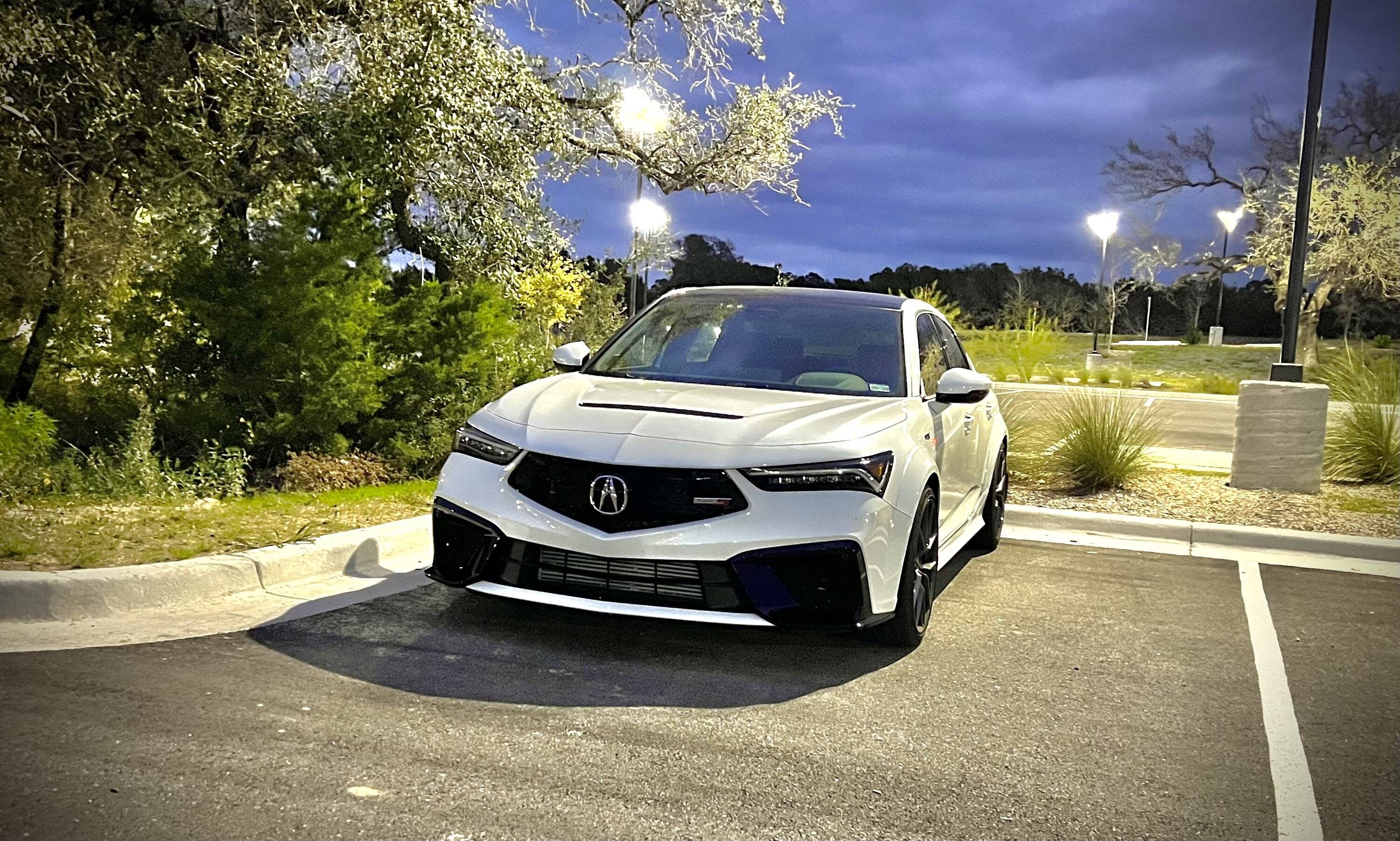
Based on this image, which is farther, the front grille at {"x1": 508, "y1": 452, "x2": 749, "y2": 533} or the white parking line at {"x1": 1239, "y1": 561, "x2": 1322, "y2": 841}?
the front grille at {"x1": 508, "y1": 452, "x2": 749, "y2": 533}

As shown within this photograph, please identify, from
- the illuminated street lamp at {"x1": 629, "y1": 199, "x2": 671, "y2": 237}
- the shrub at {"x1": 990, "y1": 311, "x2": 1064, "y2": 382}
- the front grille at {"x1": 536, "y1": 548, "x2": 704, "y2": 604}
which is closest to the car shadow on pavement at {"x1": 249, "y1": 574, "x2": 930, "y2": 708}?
the front grille at {"x1": 536, "y1": 548, "x2": 704, "y2": 604}

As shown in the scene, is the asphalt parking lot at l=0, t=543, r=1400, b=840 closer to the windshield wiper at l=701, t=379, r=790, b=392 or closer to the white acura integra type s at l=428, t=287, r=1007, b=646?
the white acura integra type s at l=428, t=287, r=1007, b=646

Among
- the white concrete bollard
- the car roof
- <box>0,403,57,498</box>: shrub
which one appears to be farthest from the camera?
the white concrete bollard

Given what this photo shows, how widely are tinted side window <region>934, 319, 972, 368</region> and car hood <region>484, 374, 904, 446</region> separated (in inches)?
65.3

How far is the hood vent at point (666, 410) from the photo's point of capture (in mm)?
4898

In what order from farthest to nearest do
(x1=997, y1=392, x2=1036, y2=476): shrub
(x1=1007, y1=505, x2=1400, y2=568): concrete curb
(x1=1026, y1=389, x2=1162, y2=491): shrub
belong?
(x1=997, y1=392, x2=1036, y2=476): shrub, (x1=1026, y1=389, x2=1162, y2=491): shrub, (x1=1007, y1=505, x2=1400, y2=568): concrete curb

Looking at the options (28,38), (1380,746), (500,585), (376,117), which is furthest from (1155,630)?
(28,38)

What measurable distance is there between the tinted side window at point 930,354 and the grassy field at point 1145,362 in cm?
1078

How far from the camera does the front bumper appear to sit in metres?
4.48

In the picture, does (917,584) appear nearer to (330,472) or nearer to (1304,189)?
(330,472)

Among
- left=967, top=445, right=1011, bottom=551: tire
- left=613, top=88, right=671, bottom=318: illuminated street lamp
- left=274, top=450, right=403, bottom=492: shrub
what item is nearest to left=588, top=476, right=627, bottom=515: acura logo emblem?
left=967, top=445, right=1011, bottom=551: tire

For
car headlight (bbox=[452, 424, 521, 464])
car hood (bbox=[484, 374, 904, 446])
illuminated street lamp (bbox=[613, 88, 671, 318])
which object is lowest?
car headlight (bbox=[452, 424, 521, 464])

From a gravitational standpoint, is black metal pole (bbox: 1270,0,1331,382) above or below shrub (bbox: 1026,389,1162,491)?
above

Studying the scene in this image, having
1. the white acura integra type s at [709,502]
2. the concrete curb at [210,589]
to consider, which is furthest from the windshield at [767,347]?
the concrete curb at [210,589]
